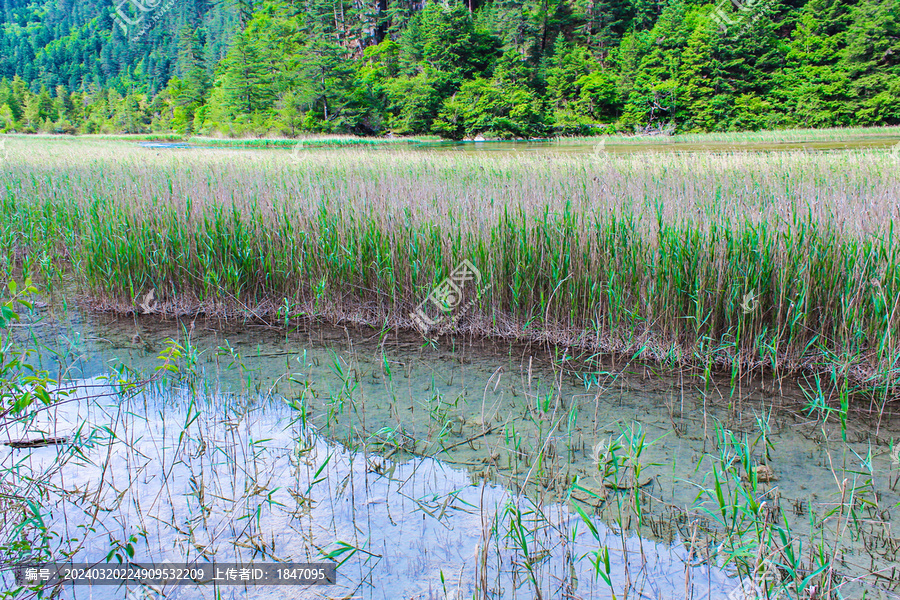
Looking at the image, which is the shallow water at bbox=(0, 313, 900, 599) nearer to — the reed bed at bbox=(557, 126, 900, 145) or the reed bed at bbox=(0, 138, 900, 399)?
the reed bed at bbox=(0, 138, 900, 399)

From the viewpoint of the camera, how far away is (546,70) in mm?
40125

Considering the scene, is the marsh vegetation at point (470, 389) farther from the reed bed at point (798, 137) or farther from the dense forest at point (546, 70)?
the dense forest at point (546, 70)

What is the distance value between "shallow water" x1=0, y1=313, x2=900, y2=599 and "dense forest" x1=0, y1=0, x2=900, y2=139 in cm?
2723

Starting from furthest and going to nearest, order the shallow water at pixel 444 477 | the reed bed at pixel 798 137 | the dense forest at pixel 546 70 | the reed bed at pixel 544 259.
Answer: the dense forest at pixel 546 70, the reed bed at pixel 798 137, the reed bed at pixel 544 259, the shallow water at pixel 444 477

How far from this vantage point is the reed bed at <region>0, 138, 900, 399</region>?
3367 millimetres

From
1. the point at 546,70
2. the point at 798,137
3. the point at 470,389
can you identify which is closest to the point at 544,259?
the point at 470,389

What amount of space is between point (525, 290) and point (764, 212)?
1.99 metres

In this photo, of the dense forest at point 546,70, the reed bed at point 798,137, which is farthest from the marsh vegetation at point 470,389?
the dense forest at point 546,70

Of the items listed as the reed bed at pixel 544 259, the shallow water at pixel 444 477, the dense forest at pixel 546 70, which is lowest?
the shallow water at pixel 444 477

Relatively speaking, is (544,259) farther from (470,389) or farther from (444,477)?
(444,477)

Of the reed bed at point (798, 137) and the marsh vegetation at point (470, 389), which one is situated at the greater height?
the reed bed at point (798, 137)

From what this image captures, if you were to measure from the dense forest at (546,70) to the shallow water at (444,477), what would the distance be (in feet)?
89.3

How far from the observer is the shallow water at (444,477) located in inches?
71.2

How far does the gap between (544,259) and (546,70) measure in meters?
40.6
